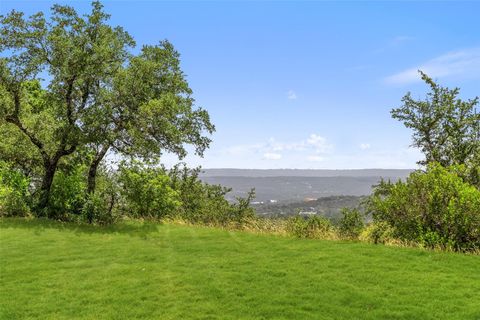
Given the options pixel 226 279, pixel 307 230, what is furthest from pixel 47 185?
pixel 226 279

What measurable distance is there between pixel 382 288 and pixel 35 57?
71.3 feet

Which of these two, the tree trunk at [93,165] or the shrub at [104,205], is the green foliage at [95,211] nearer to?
the shrub at [104,205]

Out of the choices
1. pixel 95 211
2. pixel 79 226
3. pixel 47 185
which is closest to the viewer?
pixel 79 226

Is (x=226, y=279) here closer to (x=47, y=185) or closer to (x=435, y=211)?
(x=435, y=211)

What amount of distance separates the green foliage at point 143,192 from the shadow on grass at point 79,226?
2.36 m

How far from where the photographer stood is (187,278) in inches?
516

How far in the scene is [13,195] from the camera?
78.1 feet

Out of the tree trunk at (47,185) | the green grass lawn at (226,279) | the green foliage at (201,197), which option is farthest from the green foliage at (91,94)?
the green foliage at (201,197)

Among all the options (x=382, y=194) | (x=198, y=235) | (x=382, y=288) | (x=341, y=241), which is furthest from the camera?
(x=382, y=194)

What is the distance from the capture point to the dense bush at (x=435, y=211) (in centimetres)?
1730

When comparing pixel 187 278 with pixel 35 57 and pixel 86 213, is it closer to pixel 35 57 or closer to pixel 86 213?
pixel 86 213

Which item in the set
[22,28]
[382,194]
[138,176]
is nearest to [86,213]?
[138,176]

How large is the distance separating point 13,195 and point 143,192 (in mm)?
7197

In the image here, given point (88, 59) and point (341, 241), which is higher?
point (88, 59)
